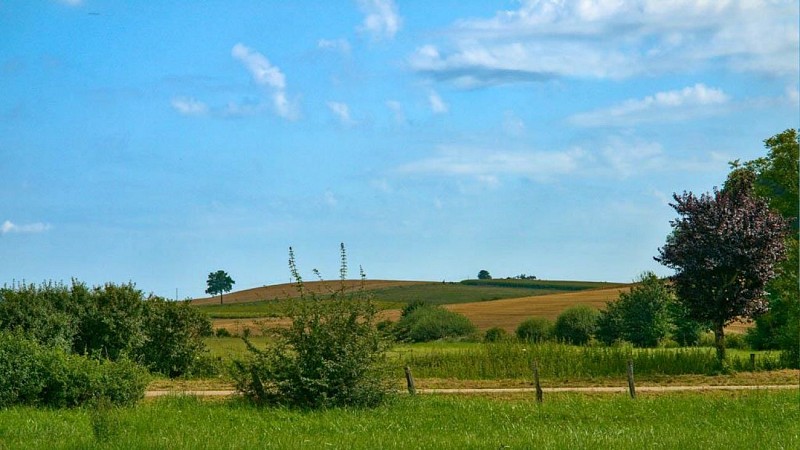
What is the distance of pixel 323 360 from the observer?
23.8m

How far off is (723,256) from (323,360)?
19.9 m

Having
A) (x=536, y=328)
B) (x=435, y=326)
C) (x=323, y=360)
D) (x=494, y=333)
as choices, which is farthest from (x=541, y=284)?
(x=323, y=360)

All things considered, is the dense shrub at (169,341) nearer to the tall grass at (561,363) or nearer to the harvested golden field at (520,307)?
the tall grass at (561,363)

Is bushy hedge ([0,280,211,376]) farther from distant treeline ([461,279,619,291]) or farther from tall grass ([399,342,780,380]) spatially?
distant treeline ([461,279,619,291])

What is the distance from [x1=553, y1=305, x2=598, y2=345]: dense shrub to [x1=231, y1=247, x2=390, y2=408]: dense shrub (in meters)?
31.1

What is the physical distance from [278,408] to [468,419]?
16.6 ft

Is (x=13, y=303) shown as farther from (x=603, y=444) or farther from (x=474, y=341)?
(x=474, y=341)

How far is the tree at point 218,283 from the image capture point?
382 feet

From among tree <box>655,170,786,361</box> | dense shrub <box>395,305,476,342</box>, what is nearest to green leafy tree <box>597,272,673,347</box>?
tree <box>655,170,786,361</box>

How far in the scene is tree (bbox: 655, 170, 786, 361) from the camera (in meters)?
37.5

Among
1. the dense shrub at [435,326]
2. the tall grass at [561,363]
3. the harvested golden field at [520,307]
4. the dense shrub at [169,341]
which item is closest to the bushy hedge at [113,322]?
the dense shrub at [169,341]

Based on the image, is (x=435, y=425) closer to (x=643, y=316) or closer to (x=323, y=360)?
(x=323, y=360)

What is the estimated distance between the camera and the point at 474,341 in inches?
2312

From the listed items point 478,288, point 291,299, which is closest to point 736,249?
point 291,299
